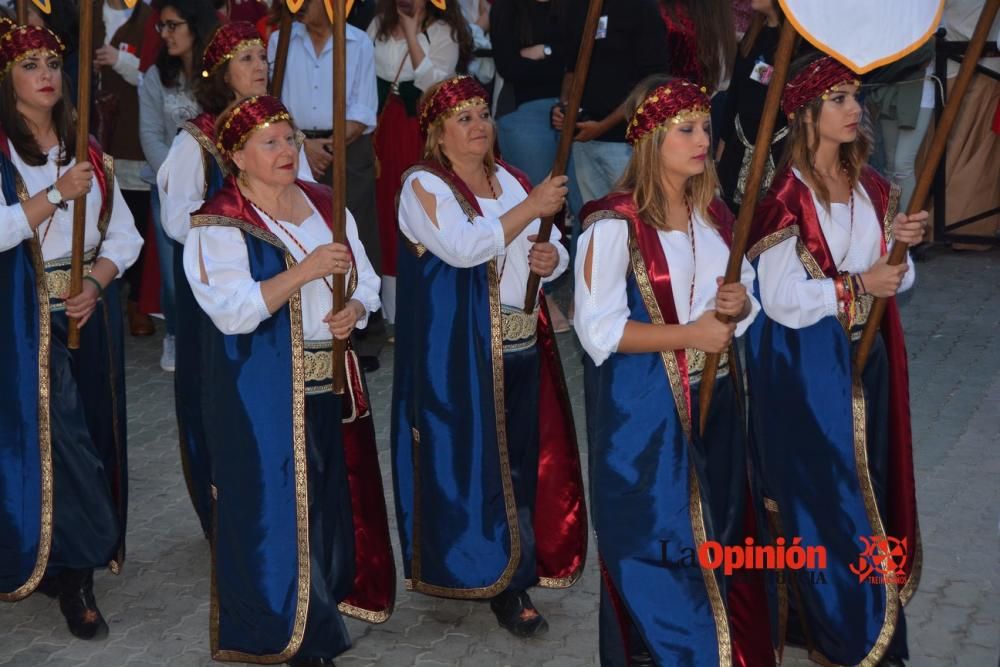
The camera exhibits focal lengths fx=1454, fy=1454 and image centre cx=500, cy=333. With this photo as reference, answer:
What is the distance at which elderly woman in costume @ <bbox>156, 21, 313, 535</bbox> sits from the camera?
540cm

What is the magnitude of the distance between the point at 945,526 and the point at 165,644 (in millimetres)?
3070

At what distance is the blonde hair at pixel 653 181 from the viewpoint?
162 inches

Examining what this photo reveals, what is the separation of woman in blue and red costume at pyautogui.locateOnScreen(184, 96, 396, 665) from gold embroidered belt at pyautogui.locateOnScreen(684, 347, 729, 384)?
3.40 ft

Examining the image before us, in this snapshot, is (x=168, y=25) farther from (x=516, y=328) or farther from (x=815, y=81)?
(x=815, y=81)

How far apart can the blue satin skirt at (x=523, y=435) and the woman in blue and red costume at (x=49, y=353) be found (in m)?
1.43

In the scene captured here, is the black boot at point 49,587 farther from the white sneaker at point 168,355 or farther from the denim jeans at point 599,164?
the denim jeans at point 599,164

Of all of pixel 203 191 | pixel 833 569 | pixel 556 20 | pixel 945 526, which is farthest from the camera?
pixel 556 20

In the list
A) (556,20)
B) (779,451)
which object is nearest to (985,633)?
(779,451)

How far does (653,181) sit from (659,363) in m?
0.52

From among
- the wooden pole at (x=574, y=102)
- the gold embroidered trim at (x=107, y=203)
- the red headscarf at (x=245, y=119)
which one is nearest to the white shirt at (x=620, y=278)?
the wooden pole at (x=574, y=102)

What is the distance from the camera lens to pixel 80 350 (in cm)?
518

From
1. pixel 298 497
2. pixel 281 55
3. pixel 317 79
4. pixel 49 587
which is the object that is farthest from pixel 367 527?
pixel 317 79

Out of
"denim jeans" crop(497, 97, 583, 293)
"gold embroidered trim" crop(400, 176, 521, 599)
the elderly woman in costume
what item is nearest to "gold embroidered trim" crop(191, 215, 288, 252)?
"gold embroidered trim" crop(400, 176, 521, 599)

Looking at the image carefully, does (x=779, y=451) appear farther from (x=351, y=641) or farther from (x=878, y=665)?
(x=351, y=641)
